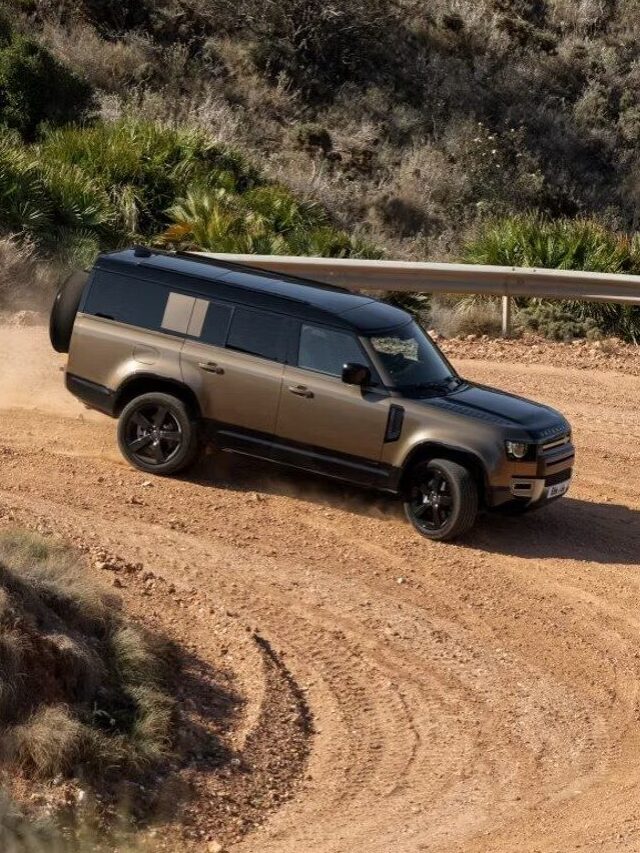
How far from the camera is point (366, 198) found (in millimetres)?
25312

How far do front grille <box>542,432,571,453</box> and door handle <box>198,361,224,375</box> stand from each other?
2849mm

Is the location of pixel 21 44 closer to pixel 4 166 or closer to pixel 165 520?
pixel 4 166

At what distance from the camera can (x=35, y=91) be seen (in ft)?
78.7

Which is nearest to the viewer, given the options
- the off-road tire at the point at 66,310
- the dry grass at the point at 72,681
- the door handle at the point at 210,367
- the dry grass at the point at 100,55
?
the dry grass at the point at 72,681

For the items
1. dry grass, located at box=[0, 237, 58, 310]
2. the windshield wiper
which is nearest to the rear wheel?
the windshield wiper

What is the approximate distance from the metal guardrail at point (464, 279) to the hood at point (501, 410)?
5.46 m

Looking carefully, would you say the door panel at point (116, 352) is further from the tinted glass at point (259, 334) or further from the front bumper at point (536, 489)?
the front bumper at point (536, 489)

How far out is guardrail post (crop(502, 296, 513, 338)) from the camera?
722 inches

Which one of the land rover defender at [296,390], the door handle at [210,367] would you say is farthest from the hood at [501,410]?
the door handle at [210,367]

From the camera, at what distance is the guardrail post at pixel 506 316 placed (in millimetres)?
18344

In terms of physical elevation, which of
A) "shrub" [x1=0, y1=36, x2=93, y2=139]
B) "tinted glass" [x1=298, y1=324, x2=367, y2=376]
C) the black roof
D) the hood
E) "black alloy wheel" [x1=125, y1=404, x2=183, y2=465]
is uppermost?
"shrub" [x1=0, y1=36, x2=93, y2=139]

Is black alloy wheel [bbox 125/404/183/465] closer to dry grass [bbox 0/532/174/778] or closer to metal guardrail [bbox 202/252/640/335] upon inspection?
dry grass [bbox 0/532/174/778]

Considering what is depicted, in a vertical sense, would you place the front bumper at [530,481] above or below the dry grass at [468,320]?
below

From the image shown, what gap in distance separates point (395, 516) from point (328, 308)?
1894 millimetres
